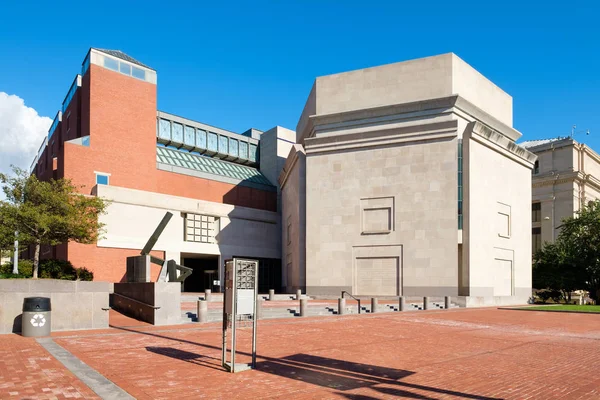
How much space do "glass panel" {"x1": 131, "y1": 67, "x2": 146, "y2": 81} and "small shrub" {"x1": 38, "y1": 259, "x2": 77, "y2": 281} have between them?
58.8ft

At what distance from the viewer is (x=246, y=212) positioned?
52406mm

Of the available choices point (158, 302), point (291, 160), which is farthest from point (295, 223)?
point (158, 302)

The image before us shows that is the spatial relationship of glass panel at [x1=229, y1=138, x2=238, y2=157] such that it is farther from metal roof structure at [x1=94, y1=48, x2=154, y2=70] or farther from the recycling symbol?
the recycling symbol

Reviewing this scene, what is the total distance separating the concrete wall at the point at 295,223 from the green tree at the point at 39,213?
17.7m

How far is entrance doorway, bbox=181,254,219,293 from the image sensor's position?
53.0 meters

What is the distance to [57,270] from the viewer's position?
3538cm

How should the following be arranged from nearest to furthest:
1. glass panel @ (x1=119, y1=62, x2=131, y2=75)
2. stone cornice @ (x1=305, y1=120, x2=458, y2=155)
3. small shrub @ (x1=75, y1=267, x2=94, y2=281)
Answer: small shrub @ (x1=75, y1=267, x2=94, y2=281), stone cornice @ (x1=305, y1=120, x2=458, y2=155), glass panel @ (x1=119, y1=62, x2=131, y2=75)

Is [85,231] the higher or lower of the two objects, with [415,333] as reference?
higher

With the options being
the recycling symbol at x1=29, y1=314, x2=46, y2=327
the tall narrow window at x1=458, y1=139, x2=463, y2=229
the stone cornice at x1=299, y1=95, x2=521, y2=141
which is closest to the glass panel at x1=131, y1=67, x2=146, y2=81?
the stone cornice at x1=299, y1=95, x2=521, y2=141

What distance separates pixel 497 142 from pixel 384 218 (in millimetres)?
11707

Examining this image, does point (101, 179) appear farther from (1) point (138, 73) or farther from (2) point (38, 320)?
(2) point (38, 320)

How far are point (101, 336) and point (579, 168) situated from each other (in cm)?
6771

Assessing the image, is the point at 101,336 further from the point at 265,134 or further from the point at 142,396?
the point at 265,134

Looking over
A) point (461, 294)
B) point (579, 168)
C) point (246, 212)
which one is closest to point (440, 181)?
point (461, 294)
